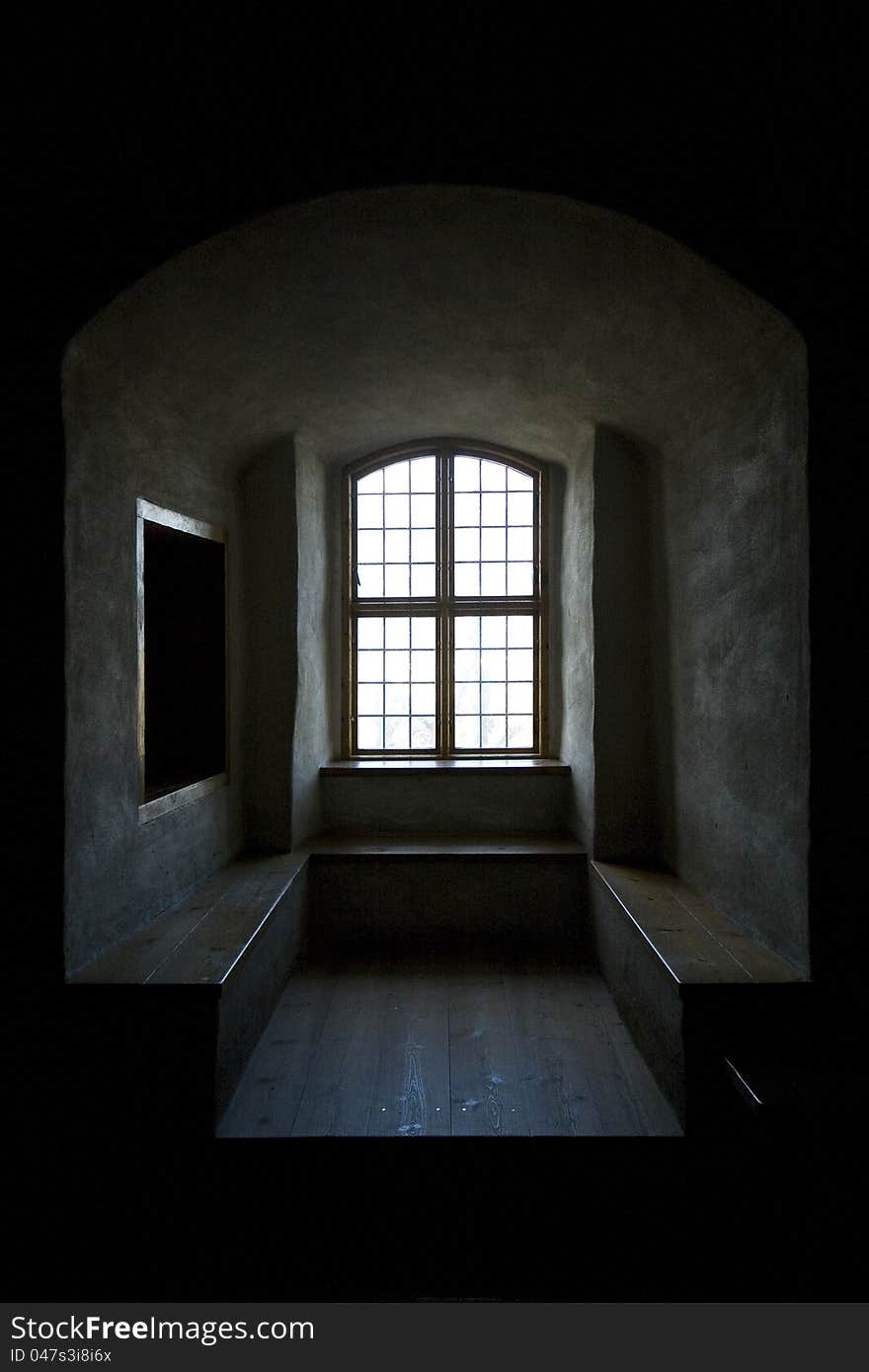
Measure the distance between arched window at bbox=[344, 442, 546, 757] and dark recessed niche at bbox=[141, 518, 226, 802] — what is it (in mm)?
1226

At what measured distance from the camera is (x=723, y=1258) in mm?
2250

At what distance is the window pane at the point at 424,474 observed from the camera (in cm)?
505

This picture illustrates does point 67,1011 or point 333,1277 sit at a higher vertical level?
point 67,1011

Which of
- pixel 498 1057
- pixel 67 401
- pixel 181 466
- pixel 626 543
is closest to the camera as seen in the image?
pixel 67 401

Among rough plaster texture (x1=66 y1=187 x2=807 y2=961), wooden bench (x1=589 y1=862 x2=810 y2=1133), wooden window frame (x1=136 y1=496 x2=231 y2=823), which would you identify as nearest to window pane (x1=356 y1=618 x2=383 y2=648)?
wooden window frame (x1=136 y1=496 x2=231 y2=823)

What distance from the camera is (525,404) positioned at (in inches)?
161

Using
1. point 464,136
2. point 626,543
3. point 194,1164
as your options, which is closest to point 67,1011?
point 194,1164

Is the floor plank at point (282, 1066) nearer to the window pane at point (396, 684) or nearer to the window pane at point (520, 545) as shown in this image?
the window pane at point (396, 684)

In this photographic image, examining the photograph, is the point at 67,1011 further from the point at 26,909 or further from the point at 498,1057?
the point at 498,1057

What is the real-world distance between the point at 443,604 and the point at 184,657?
182cm

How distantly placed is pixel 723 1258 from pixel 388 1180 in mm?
996

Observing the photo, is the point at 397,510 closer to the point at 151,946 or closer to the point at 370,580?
the point at 370,580

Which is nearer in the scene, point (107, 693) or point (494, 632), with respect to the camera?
point (107, 693)

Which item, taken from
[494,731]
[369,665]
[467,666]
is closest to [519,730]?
[494,731]
